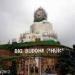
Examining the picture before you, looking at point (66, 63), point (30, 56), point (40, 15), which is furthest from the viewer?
point (40, 15)

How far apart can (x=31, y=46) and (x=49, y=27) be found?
1598 cm

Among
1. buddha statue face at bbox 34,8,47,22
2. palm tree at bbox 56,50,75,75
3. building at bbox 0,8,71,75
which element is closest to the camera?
palm tree at bbox 56,50,75,75

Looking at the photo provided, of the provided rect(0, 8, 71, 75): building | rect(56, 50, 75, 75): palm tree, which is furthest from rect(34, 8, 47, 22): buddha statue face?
rect(56, 50, 75, 75): palm tree

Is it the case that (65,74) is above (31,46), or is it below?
below

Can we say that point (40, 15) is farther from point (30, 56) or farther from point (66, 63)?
point (66, 63)

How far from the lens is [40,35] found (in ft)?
267

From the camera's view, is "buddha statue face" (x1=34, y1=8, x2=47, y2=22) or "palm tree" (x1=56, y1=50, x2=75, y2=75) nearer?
"palm tree" (x1=56, y1=50, x2=75, y2=75)

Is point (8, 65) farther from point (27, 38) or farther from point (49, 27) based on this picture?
point (49, 27)

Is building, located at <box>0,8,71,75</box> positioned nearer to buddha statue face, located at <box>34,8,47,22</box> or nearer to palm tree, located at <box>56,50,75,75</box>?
palm tree, located at <box>56,50,75,75</box>

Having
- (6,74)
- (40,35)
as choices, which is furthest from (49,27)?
(6,74)

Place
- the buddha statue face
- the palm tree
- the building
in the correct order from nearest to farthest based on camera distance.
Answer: the palm tree, the building, the buddha statue face

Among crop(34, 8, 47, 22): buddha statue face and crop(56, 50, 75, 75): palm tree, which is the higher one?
crop(34, 8, 47, 22): buddha statue face

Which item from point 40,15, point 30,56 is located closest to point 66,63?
point 30,56

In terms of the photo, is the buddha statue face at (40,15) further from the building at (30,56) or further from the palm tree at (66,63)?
the palm tree at (66,63)
